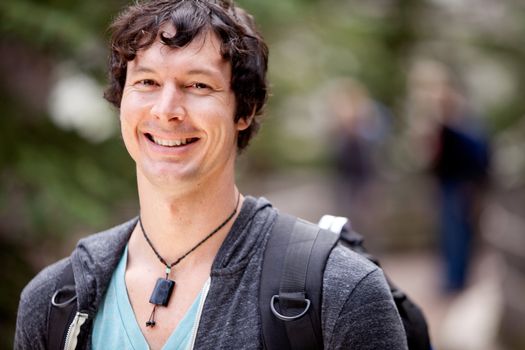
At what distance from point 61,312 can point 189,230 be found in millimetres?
499

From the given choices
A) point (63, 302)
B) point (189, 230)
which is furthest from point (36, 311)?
point (189, 230)

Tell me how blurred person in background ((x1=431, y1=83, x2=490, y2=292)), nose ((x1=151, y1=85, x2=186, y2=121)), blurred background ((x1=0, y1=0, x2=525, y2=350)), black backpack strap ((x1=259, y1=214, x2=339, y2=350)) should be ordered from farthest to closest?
blurred person in background ((x1=431, y1=83, x2=490, y2=292)) < blurred background ((x1=0, y1=0, x2=525, y2=350)) < nose ((x1=151, y1=85, x2=186, y2=121)) < black backpack strap ((x1=259, y1=214, x2=339, y2=350))

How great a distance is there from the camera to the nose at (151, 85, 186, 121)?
2.35 metres

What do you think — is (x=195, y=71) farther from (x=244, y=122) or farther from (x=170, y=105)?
(x=244, y=122)

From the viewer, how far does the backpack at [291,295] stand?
2240 mm

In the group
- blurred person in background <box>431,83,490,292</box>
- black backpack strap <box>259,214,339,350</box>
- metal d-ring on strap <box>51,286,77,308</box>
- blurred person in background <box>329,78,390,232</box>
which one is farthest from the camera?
blurred person in background <box>329,78,390,232</box>

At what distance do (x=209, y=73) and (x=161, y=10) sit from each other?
0.27 metres

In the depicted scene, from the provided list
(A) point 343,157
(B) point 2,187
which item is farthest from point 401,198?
(B) point 2,187

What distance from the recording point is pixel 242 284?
238cm

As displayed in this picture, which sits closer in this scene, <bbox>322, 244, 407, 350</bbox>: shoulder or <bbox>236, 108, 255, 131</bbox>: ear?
<bbox>322, 244, 407, 350</bbox>: shoulder

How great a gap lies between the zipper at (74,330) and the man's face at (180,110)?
1.64 feet

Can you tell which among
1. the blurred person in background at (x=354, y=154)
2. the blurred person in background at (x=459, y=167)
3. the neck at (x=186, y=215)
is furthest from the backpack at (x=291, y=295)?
the blurred person in background at (x=354, y=154)

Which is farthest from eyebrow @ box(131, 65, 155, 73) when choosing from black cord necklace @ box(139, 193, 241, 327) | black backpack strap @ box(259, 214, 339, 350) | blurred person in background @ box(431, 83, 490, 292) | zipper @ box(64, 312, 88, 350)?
blurred person in background @ box(431, 83, 490, 292)

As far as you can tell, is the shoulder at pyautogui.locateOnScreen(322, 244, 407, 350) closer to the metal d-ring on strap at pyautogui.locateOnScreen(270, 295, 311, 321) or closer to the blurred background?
the metal d-ring on strap at pyautogui.locateOnScreen(270, 295, 311, 321)
